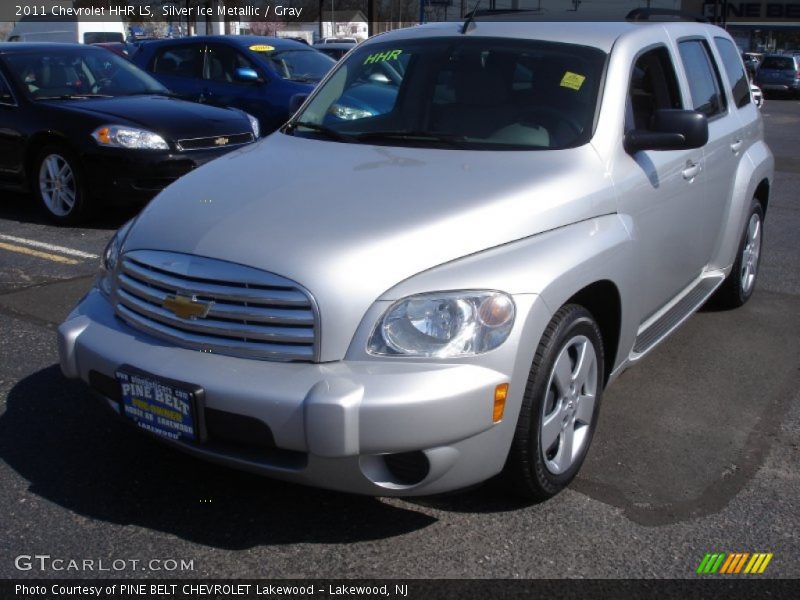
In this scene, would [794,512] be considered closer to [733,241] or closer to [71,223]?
[733,241]

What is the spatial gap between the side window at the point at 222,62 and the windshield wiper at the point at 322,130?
292 inches

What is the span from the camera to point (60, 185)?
8.11m

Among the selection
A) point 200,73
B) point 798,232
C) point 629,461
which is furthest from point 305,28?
point 629,461

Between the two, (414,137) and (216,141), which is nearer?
(414,137)

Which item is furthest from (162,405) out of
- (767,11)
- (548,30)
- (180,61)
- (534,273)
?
(767,11)

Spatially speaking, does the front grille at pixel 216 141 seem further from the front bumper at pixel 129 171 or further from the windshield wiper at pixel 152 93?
the windshield wiper at pixel 152 93

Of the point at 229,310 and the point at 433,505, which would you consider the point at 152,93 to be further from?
the point at 433,505

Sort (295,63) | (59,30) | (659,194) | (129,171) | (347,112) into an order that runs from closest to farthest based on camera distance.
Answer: (659,194) → (347,112) → (129,171) → (295,63) → (59,30)

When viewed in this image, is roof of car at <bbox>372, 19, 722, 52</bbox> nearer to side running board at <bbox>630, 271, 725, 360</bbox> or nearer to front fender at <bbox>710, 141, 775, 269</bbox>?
front fender at <bbox>710, 141, 775, 269</bbox>

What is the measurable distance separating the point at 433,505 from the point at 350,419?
0.79m

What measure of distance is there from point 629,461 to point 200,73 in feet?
30.7

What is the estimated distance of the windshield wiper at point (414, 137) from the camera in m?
3.95

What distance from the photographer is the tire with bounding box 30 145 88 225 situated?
7.94 meters

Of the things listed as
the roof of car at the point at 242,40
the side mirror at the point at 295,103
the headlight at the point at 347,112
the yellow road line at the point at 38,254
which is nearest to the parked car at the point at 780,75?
the roof of car at the point at 242,40
